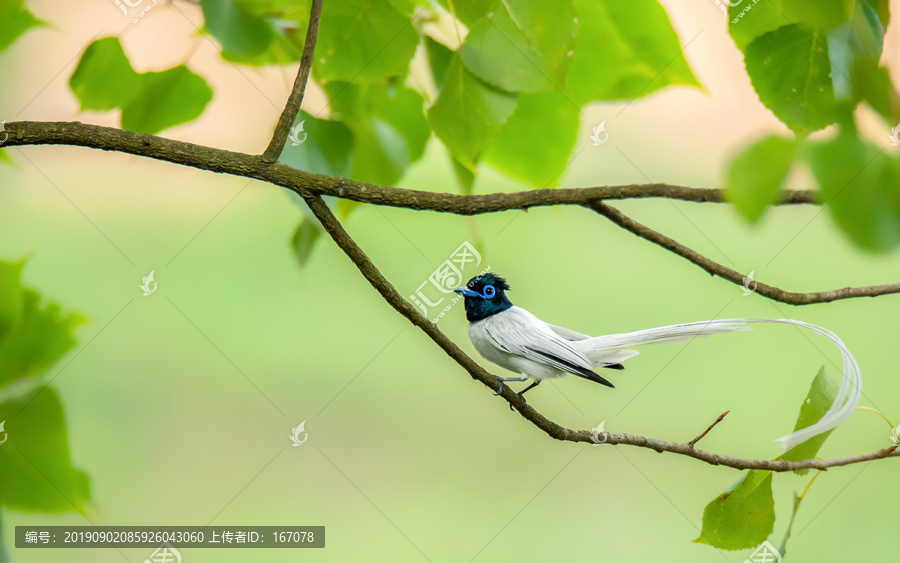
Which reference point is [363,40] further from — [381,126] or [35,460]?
[35,460]

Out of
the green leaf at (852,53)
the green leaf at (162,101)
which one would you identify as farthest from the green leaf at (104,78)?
the green leaf at (852,53)

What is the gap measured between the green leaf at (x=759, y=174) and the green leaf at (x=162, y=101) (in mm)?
361

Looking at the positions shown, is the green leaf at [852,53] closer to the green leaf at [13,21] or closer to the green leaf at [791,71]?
the green leaf at [791,71]

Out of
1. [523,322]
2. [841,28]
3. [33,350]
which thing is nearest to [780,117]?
[841,28]

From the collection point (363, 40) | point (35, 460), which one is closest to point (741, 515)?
point (363, 40)

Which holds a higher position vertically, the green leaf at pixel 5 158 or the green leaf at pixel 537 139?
the green leaf at pixel 5 158

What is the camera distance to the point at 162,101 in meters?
0.46

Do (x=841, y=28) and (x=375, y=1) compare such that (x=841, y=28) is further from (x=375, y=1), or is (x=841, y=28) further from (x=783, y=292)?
(x=375, y=1)

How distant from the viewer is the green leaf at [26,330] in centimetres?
48

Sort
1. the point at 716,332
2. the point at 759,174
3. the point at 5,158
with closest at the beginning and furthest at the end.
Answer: the point at 759,174, the point at 716,332, the point at 5,158

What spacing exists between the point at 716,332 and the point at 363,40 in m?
0.28

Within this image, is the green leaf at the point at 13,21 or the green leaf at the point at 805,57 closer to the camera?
the green leaf at the point at 805,57

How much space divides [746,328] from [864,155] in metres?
0.11

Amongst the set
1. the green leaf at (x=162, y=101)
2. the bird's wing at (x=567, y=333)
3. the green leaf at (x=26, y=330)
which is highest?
the green leaf at (x=162, y=101)
